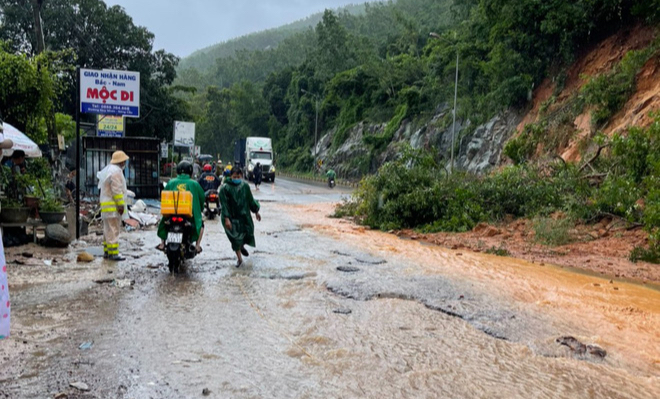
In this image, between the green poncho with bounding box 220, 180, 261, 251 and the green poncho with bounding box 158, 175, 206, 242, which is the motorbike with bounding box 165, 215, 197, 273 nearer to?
the green poncho with bounding box 158, 175, 206, 242

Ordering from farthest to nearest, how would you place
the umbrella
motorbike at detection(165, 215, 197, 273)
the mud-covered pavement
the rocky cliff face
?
the rocky cliff face, the umbrella, motorbike at detection(165, 215, 197, 273), the mud-covered pavement

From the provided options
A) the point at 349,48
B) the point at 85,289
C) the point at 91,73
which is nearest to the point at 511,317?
Result: the point at 85,289

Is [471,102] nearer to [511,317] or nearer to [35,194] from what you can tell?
[35,194]

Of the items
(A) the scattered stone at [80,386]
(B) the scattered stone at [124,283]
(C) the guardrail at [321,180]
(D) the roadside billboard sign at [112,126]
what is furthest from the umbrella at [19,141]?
(C) the guardrail at [321,180]

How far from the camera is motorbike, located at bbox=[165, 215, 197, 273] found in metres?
7.98

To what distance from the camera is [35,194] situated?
11742 mm

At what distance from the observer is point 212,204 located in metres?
16.2

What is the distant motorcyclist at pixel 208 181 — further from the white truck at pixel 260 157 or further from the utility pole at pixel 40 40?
the white truck at pixel 260 157

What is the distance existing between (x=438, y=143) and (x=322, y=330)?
36.2 m

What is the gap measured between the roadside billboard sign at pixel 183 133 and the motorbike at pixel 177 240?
2895 cm

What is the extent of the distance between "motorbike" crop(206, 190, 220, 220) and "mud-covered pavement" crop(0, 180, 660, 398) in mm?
6373

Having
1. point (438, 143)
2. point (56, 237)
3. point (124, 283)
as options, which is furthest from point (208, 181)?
point (438, 143)

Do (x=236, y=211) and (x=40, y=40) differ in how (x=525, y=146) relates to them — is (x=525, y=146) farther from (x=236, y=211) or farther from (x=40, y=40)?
(x=40, y=40)

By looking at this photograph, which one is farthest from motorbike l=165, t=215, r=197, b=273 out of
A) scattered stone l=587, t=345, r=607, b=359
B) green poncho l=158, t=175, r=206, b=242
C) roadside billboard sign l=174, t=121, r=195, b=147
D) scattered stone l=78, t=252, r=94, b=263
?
roadside billboard sign l=174, t=121, r=195, b=147
